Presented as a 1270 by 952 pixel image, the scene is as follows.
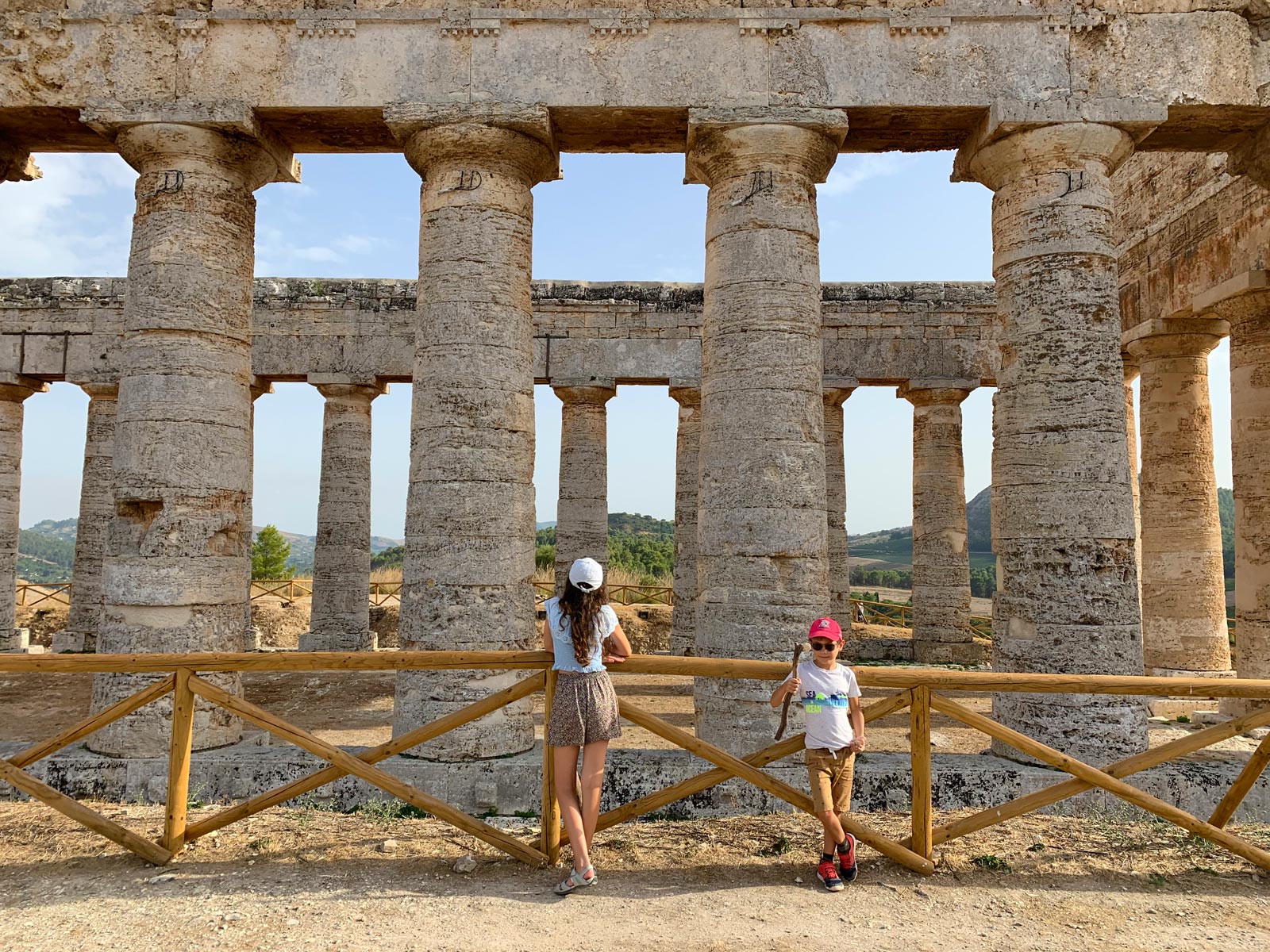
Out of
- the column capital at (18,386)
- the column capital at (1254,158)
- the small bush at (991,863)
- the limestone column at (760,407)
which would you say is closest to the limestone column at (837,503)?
the column capital at (1254,158)

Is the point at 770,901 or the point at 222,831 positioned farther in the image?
the point at 222,831

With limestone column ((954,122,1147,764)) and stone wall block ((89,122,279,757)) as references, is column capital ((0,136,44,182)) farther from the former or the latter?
limestone column ((954,122,1147,764))

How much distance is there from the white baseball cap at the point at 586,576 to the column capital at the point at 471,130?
4925mm

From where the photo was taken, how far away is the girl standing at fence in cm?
523

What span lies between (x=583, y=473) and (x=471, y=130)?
8876 millimetres

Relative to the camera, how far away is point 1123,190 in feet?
44.1

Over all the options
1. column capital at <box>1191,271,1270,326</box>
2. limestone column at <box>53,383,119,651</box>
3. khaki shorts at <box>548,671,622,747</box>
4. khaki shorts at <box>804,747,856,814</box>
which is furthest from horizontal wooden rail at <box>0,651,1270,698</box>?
limestone column at <box>53,383,119,651</box>

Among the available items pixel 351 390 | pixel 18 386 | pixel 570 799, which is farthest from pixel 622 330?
pixel 18 386

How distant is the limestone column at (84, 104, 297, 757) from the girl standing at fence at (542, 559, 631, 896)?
473 cm

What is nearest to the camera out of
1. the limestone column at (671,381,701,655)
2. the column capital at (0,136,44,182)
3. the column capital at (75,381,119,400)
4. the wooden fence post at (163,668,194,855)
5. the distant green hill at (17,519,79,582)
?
the wooden fence post at (163,668,194,855)

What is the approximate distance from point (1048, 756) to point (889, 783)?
202 cm

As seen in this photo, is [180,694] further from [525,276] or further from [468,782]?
[525,276]

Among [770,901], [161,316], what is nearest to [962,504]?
[770,901]

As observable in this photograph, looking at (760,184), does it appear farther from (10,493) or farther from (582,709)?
(10,493)
